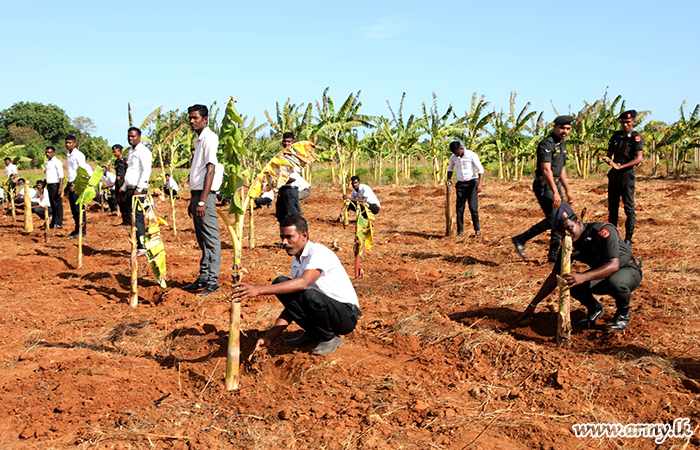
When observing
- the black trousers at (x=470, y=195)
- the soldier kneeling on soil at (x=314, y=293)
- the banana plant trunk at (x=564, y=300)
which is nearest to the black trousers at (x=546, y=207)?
the black trousers at (x=470, y=195)

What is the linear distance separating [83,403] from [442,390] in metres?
2.22

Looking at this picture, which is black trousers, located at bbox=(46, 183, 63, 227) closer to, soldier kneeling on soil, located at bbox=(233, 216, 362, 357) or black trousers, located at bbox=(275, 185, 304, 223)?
black trousers, located at bbox=(275, 185, 304, 223)

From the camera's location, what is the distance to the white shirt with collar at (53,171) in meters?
9.62

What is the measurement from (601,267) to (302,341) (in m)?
2.30

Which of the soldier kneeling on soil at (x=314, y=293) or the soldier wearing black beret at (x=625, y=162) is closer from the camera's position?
the soldier kneeling on soil at (x=314, y=293)

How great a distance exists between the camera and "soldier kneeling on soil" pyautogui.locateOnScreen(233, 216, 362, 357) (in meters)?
3.56

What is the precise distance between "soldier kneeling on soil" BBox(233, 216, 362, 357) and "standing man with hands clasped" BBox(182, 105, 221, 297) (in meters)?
1.63

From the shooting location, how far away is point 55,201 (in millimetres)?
10070

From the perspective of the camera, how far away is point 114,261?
7.28 m

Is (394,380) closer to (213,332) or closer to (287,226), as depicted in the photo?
(287,226)

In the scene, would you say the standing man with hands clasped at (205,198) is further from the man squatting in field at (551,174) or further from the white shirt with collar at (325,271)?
the man squatting in field at (551,174)

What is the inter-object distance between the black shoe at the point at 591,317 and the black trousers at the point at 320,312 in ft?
6.14

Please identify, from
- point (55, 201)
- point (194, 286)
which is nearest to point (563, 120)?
point (194, 286)

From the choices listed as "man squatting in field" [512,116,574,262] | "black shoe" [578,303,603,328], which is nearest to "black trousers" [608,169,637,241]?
"man squatting in field" [512,116,574,262]
